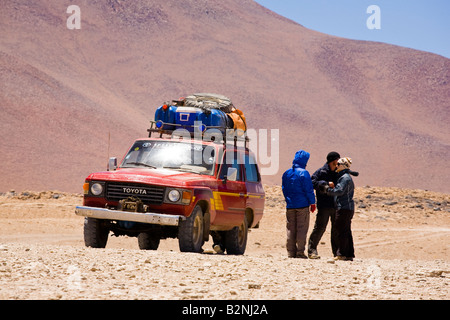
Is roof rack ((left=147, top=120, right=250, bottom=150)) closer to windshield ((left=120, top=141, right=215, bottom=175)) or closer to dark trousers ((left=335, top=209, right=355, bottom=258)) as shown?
windshield ((left=120, top=141, right=215, bottom=175))

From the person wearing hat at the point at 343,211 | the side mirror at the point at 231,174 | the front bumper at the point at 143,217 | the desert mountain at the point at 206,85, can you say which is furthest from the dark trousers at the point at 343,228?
the desert mountain at the point at 206,85

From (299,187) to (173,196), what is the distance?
247 cm

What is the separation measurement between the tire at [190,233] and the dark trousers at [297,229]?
1809 mm

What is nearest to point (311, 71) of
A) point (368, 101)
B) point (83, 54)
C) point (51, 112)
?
point (368, 101)

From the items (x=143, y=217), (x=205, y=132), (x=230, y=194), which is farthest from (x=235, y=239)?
(x=143, y=217)

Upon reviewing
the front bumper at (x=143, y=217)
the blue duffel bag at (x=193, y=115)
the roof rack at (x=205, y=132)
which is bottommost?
the front bumper at (x=143, y=217)

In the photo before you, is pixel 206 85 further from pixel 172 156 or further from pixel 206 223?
pixel 206 223

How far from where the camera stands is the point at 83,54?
100188 mm

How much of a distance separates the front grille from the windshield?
0.93 meters

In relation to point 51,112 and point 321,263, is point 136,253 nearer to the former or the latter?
point 321,263

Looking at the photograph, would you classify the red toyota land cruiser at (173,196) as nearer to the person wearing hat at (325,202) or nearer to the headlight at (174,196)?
the headlight at (174,196)

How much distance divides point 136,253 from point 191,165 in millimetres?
2887

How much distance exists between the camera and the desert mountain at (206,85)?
6906 centimetres

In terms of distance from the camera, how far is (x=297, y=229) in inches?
518
